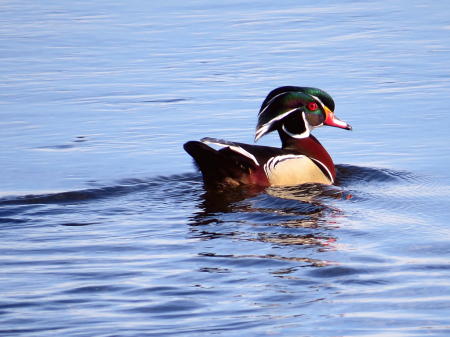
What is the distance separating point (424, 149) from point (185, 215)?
149 inches

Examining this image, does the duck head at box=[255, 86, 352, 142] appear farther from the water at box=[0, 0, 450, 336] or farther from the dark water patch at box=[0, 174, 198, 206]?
the dark water patch at box=[0, 174, 198, 206]

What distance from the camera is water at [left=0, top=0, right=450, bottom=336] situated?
193 inches

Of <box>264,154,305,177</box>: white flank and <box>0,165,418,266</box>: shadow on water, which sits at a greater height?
<box>264,154,305,177</box>: white flank

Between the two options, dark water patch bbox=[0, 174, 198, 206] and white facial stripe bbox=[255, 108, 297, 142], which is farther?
white facial stripe bbox=[255, 108, 297, 142]

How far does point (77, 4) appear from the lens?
21.8m

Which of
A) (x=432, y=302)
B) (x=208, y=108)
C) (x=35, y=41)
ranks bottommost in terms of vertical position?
(x=432, y=302)

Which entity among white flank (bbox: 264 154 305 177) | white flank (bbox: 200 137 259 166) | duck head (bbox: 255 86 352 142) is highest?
duck head (bbox: 255 86 352 142)

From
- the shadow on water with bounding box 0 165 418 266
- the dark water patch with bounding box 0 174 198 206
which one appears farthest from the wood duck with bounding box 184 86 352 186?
the dark water patch with bounding box 0 174 198 206

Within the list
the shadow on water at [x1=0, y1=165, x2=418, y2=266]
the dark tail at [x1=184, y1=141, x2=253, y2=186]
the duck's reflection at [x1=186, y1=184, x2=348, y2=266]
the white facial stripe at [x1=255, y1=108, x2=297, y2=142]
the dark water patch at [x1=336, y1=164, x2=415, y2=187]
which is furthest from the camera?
the white facial stripe at [x1=255, y1=108, x2=297, y2=142]

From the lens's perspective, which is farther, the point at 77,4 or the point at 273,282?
the point at 77,4

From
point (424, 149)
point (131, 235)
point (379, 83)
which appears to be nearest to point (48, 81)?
point (379, 83)

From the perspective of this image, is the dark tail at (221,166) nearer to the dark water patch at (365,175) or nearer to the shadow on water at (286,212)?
the shadow on water at (286,212)

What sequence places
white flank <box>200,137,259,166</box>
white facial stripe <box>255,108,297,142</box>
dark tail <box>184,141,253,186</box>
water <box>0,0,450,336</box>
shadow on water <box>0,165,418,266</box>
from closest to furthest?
water <box>0,0,450,336</box>, shadow on water <box>0,165,418,266</box>, white flank <box>200,137,259,166</box>, dark tail <box>184,141,253,186</box>, white facial stripe <box>255,108,297,142</box>

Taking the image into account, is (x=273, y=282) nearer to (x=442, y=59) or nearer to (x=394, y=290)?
(x=394, y=290)
